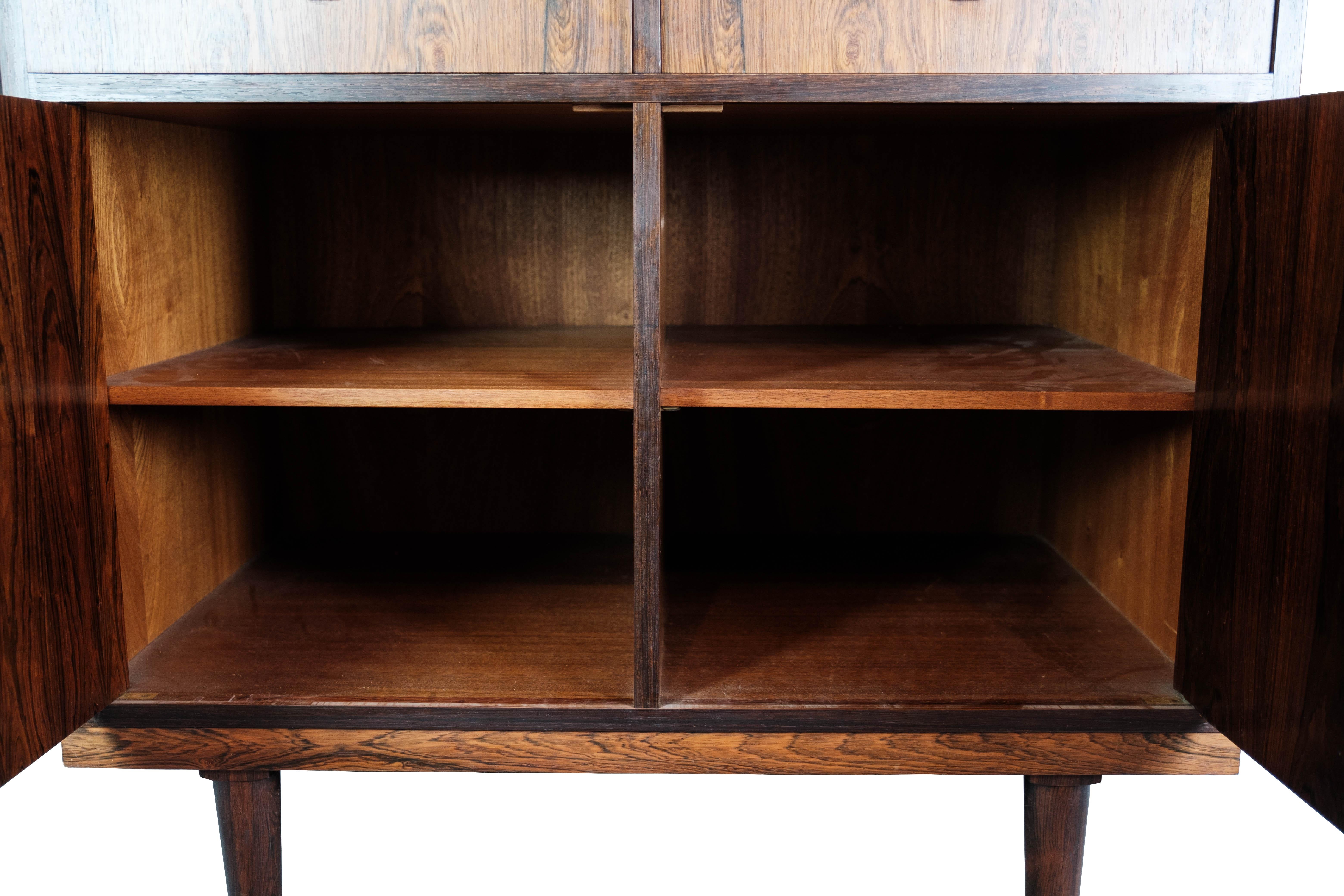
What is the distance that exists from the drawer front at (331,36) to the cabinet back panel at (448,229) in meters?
0.57

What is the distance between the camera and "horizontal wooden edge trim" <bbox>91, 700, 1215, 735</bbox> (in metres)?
1.25

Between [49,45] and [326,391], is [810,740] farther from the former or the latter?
[49,45]

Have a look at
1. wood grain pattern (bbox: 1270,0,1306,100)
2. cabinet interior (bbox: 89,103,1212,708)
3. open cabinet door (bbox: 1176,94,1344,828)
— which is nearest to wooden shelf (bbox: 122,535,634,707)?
cabinet interior (bbox: 89,103,1212,708)

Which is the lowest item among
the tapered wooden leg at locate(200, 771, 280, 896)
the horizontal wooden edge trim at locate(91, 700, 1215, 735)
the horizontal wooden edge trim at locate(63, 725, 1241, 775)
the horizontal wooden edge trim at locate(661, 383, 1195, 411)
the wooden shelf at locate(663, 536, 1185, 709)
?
the tapered wooden leg at locate(200, 771, 280, 896)

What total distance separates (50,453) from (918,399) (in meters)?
0.85

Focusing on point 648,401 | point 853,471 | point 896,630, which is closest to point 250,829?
point 648,401

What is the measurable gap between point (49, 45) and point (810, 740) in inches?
40.3

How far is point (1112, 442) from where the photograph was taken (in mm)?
1525

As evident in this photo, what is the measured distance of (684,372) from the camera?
4.44ft

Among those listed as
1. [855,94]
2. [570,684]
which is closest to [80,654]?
[570,684]

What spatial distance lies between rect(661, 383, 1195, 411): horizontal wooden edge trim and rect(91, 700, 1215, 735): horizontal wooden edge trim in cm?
31

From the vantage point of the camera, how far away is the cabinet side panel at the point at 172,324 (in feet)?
4.27

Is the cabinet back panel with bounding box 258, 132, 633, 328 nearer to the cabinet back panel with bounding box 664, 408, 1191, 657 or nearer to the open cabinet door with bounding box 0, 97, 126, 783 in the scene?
the cabinet back panel with bounding box 664, 408, 1191, 657

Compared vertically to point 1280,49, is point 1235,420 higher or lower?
lower
